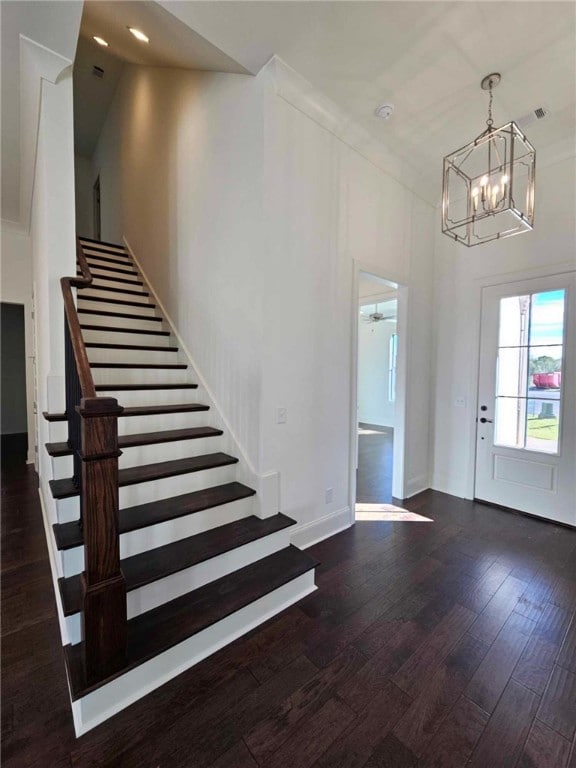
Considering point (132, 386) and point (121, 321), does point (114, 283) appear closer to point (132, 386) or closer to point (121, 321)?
point (121, 321)

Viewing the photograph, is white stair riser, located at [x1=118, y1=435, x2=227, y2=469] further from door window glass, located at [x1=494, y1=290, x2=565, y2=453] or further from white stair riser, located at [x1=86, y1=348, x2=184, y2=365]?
door window glass, located at [x1=494, y1=290, x2=565, y2=453]

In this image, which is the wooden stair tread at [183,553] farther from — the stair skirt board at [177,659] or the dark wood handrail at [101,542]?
the stair skirt board at [177,659]

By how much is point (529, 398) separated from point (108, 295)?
4854 millimetres

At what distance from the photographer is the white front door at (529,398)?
315cm

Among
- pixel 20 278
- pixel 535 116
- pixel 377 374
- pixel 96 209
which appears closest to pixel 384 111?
pixel 535 116

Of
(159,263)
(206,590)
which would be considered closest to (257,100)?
(159,263)

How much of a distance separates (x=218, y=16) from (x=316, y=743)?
3.76 metres

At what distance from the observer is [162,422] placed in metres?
2.78

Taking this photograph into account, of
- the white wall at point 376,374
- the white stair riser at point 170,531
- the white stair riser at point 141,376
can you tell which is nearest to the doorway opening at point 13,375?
the white stair riser at point 141,376

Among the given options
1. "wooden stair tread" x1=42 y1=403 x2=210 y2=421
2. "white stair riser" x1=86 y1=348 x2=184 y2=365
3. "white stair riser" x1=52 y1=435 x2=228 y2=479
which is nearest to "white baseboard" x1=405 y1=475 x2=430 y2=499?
"white stair riser" x1=52 y1=435 x2=228 y2=479

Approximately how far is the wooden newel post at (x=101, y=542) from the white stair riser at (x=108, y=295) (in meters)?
2.99

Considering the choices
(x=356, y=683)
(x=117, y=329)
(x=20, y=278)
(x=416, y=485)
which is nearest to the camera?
(x=356, y=683)

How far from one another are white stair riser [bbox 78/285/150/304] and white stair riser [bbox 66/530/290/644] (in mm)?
3204

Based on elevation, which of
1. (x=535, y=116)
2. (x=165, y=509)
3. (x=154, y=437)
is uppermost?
(x=535, y=116)
